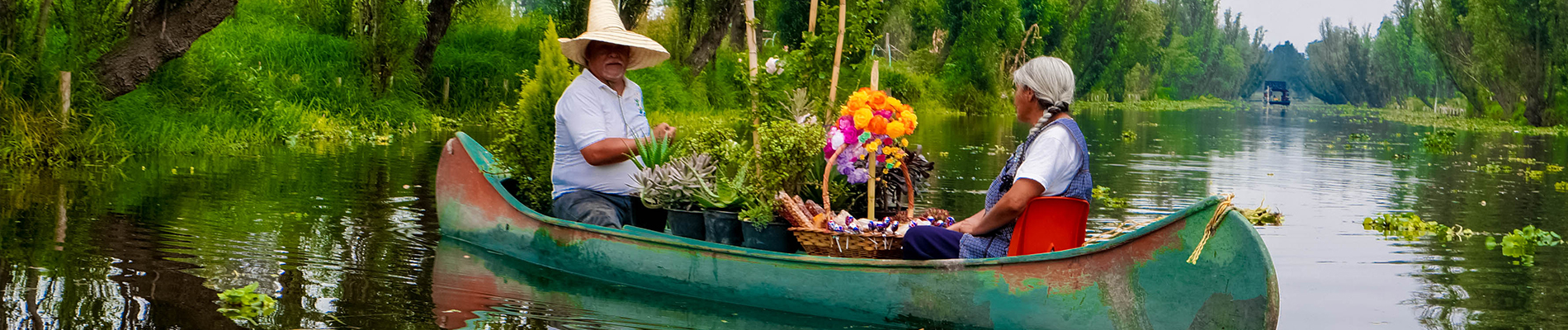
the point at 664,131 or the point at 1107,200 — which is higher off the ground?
the point at 664,131

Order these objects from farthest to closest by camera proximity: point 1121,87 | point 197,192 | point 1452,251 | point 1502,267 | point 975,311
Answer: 1. point 1121,87
2. point 197,192
3. point 1452,251
4. point 1502,267
5. point 975,311

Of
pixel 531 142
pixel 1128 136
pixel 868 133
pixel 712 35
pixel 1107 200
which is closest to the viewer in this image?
pixel 868 133

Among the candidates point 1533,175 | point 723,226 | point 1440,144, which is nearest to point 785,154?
point 723,226

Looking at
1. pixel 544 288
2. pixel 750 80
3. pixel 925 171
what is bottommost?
pixel 544 288

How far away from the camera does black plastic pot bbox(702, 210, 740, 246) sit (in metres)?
6.26

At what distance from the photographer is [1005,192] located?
5383 mm

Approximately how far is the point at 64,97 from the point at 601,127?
265 inches

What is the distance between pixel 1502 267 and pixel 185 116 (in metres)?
12.0

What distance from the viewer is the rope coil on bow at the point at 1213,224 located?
4.61 meters

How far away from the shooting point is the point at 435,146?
16.7m

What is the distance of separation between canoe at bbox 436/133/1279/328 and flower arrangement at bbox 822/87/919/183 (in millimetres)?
551

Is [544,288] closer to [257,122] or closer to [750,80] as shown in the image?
[750,80]

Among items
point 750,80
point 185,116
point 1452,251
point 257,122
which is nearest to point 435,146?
point 257,122

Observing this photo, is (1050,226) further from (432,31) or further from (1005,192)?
(432,31)
